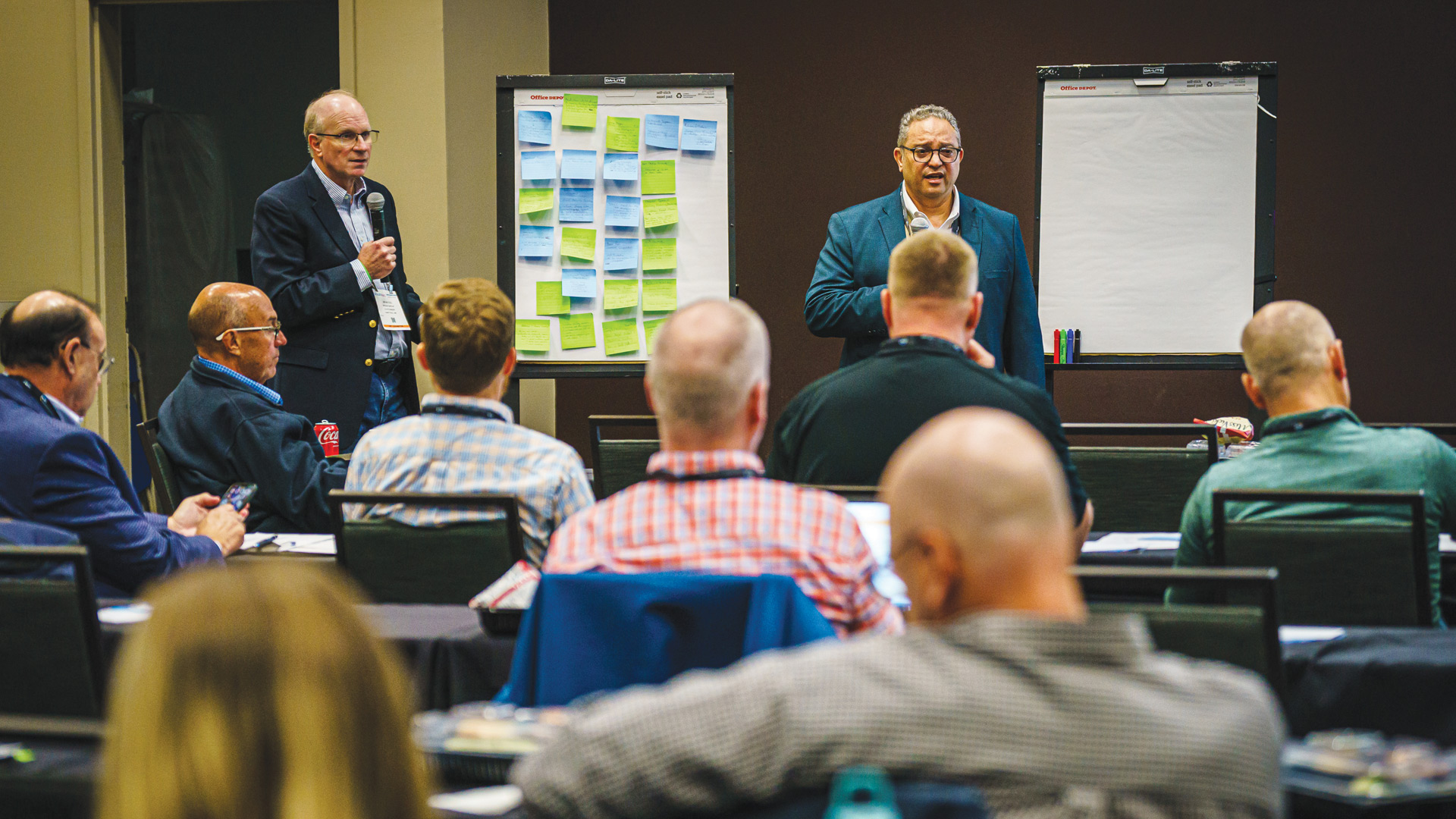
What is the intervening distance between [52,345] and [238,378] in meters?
0.64

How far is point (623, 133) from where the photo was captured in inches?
196

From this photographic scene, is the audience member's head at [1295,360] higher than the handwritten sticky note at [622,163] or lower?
lower

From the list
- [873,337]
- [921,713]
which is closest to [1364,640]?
[921,713]

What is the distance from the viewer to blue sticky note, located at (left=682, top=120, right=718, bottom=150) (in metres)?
4.96

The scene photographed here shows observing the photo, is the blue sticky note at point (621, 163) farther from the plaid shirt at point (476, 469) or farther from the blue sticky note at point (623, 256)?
the plaid shirt at point (476, 469)

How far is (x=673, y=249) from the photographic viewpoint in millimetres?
4988

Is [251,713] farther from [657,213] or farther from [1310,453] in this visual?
[657,213]

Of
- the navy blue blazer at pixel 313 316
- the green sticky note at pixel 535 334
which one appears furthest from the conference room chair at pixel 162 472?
the green sticky note at pixel 535 334

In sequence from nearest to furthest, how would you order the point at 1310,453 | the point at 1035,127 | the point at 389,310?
1. the point at 1310,453
2. the point at 389,310
3. the point at 1035,127

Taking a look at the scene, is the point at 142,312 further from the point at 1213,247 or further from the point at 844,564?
the point at 844,564

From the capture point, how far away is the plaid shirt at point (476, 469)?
2414mm

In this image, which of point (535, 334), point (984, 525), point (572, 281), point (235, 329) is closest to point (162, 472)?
point (235, 329)

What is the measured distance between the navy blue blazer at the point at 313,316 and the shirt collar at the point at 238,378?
1080mm

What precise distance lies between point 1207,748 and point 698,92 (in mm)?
4262
